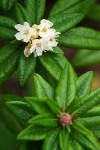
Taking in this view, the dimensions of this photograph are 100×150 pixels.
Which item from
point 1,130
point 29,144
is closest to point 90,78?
point 29,144

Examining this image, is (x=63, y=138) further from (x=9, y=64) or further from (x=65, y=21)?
(x=65, y=21)

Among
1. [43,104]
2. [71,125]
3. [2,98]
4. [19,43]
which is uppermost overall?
[19,43]

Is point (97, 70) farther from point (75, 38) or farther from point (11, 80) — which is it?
point (75, 38)

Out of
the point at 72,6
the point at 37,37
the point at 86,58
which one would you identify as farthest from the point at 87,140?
the point at 86,58

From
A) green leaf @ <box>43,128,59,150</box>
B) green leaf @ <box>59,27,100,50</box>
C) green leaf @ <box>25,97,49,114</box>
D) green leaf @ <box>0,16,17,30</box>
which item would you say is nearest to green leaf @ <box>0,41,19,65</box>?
green leaf @ <box>0,16,17,30</box>

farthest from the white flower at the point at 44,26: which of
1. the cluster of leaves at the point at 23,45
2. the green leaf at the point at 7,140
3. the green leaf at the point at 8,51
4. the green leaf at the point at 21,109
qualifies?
the green leaf at the point at 7,140

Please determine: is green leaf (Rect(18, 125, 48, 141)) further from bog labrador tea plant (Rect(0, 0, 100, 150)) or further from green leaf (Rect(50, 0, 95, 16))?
green leaf (Rect(50, 0, 95, 16))
